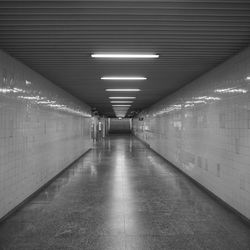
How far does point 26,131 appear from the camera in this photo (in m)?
5.28

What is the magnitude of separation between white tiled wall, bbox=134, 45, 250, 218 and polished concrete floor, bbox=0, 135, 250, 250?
46 centimetres

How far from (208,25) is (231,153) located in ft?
8.56

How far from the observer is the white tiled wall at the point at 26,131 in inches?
171

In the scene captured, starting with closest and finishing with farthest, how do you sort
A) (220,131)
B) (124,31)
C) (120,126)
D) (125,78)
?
(124,31)
(220,131)
(125,78)
(120,126)

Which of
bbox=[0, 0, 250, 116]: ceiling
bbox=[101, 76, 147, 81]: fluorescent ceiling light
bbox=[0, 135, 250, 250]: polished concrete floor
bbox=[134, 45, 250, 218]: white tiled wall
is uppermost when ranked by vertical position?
bbox=[0, 0, 250, 116]: ceiling

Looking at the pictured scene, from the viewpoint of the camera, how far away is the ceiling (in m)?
2.84

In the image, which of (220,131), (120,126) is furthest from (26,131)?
(120,126)

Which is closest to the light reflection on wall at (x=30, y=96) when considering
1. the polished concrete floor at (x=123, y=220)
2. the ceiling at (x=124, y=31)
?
the ceiling at (x=124, y=31)

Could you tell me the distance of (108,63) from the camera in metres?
5.07

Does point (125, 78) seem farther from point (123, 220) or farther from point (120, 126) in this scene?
point (120, 126)

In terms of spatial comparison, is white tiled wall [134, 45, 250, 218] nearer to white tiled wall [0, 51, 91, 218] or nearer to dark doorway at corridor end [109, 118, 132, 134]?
white tiled wall [0, 51, 91, 218]

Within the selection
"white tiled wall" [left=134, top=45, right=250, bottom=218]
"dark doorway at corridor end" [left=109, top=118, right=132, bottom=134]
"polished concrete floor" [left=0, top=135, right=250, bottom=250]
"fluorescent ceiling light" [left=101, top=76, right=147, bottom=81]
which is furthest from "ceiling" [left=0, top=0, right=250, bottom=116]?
"dark doorway at corridor end" [left=109, top=118, right=132, bottom=134]

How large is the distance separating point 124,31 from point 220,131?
3.13m

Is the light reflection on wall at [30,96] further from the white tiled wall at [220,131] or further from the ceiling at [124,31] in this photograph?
the white tiled wall at [220,131]
